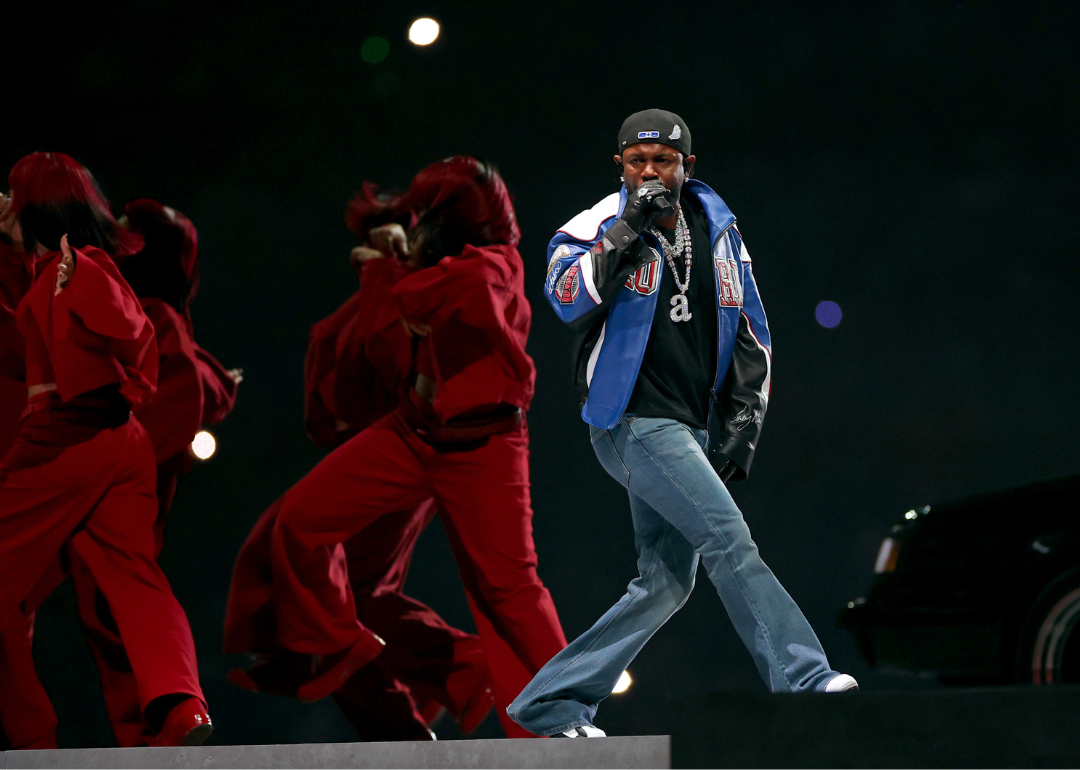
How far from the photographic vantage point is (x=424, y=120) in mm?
5934

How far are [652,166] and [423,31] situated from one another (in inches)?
116

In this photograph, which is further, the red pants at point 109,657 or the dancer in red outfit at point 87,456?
the red pants at point 109,657

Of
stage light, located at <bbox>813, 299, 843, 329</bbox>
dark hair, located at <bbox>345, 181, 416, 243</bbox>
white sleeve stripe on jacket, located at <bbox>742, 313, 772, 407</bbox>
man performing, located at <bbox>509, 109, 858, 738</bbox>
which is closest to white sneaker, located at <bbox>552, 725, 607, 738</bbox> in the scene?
man performing, located at <bbox>509, 109, 858, 738</bbox>

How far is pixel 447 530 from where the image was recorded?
16.0 ft

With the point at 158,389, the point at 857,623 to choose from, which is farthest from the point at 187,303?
the point at 857,623

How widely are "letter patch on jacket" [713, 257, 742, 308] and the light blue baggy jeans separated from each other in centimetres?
40

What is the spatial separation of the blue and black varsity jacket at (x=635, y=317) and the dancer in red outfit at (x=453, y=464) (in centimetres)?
134

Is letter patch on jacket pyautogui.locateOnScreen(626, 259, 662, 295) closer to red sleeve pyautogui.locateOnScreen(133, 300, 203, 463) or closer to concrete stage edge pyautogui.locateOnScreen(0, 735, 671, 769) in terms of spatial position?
concrete stage edge pyautogui.locateOnScreen(0, 735, 671, 769)

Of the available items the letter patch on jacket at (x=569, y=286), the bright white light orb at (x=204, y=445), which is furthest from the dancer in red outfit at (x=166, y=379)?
the letter patch on jacket at (x=569, y=286)

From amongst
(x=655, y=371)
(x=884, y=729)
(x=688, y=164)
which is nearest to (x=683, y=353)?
(x=655, y=371)

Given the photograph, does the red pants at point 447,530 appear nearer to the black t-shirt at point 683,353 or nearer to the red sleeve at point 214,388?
the red sleeve at point 214,388

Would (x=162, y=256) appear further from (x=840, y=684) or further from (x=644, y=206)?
(x=840, y=684)

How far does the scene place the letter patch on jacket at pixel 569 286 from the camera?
334cm

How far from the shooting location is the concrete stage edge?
323 centimetres
